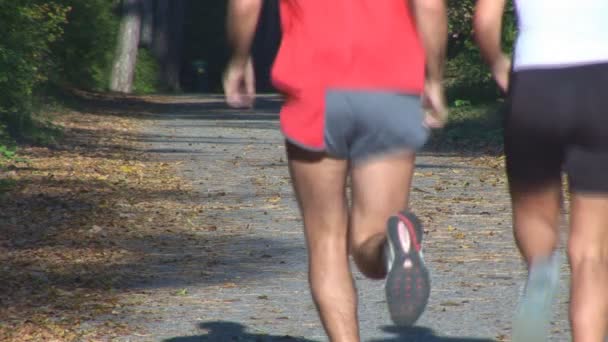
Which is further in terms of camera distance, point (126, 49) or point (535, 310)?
point (126, 49)

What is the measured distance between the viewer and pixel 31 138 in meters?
18.8

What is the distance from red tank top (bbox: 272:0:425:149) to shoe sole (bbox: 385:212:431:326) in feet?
1.30

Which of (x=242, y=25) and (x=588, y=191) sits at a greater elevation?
(x=242, y=25)

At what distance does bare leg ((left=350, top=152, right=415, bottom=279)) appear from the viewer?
4.79m

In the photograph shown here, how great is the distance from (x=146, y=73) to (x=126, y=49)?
18.8 ft

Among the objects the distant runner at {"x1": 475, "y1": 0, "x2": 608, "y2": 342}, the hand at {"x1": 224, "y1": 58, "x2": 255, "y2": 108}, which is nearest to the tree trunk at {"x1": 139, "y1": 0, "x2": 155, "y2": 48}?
the hand at {"x1": 224, "y1": 58, "x2": 255, "y2": 108}

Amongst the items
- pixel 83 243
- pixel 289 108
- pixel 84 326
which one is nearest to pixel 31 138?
pixel 83 243

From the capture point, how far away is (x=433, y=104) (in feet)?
15.9

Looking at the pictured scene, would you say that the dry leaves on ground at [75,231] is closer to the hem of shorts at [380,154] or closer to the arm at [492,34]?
the hem of shorts at [380,154]

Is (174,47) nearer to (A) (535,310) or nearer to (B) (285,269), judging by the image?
(B) (285,269)

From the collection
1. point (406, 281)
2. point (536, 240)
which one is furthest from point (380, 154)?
point (536, 240)

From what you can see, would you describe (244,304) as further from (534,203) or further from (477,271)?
(534,203)

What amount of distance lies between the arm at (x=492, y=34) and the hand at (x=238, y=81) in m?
0.73

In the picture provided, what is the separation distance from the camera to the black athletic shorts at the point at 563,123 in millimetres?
4602
